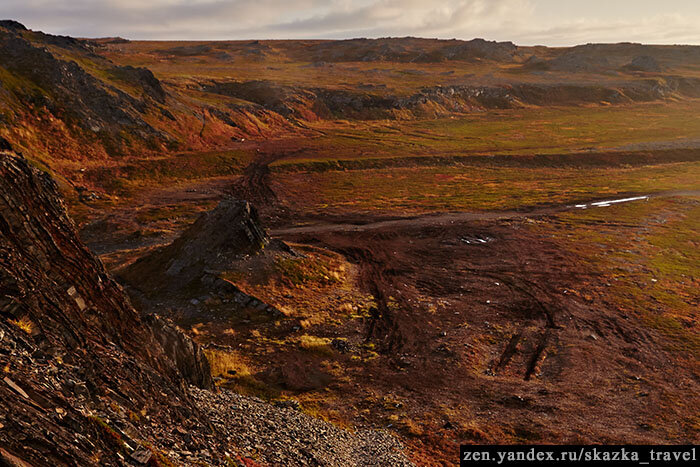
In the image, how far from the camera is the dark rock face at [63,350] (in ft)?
31.5

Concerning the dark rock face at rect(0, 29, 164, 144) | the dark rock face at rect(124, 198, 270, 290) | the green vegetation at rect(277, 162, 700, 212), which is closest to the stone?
the dark rock face at rect(124, 198, 270, 290)

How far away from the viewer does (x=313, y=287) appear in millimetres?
44094

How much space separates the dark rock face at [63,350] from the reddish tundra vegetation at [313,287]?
8 cm

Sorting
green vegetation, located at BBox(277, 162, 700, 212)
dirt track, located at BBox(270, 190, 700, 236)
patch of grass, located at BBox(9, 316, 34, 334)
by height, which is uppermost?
patch of grass, located at BBox(9, 316, 34, 334)

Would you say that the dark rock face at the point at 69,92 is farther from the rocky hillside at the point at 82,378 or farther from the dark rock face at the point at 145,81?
the rocky hillside at the point at 82,378

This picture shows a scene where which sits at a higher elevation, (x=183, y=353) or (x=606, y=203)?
(x=606, y=203)

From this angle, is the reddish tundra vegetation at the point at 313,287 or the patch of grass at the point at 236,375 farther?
the patch of grass at the point at 236,375

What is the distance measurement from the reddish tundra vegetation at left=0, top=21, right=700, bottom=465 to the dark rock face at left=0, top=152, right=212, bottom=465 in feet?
0.26

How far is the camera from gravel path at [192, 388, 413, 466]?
61.8 feet

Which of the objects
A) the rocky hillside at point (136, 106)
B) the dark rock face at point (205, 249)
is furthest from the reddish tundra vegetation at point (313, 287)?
the rocky hillside at point (136, 106)

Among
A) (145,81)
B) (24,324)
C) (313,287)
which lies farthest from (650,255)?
(145,81)

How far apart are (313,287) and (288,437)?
77.4ft

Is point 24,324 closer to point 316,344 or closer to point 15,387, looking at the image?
point 15,387

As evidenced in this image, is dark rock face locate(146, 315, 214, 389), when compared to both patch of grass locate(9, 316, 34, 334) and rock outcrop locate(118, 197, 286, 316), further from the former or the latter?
rock outcrop locate(118, 197, 286, 316)
